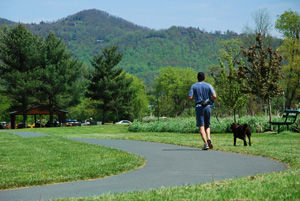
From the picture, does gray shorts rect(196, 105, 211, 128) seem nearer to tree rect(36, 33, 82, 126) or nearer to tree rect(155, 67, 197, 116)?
tree rect(36, 33, 82, 126)

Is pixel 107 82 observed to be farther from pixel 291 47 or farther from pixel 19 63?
pixel 291 47

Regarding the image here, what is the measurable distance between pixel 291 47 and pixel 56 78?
32.6m

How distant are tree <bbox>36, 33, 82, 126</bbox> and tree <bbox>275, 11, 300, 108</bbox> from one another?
30457mm

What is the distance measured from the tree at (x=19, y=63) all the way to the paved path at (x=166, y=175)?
46.3m

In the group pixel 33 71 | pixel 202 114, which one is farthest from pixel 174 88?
pixel 202 114

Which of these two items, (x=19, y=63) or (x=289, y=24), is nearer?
(x=289, y=24)

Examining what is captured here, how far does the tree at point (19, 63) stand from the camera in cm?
5222

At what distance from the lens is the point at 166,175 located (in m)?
6.96

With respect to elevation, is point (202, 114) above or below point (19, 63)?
below

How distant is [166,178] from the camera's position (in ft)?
21.7

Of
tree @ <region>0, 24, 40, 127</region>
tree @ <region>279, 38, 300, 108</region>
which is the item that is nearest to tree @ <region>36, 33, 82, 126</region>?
tree @ <region>0, 24, 40, 127</region>

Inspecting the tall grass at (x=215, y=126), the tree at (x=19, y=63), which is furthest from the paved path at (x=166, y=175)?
the tree at (x=19, y=63)

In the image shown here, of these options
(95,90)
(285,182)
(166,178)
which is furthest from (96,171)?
(95,90)

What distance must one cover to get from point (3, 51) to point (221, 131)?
41.3 meters
